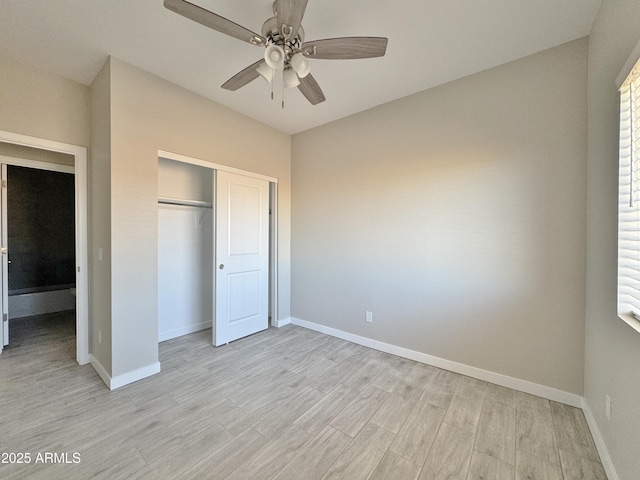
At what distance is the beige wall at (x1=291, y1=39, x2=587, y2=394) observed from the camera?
2.00 meters

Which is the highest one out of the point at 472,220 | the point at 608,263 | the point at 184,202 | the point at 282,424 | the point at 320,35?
the point at 320,35

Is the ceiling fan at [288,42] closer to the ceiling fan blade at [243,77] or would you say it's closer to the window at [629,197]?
the ceiling fan blade at [243,77]

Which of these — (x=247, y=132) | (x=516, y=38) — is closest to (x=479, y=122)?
(x=516, y=38)

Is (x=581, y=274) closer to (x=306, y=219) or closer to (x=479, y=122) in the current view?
(x=479, y=122)

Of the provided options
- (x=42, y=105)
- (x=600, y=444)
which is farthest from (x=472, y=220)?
(x=42, y=105)

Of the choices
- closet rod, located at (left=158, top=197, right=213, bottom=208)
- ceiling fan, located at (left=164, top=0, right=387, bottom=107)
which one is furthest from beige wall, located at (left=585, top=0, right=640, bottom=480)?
closet rod, located at (left=158, top=197, right=213, bottom=208)

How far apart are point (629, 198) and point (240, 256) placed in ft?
10.7

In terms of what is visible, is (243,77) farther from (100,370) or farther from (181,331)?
(181,331)

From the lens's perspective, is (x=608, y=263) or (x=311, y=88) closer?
(x=608, y=263)

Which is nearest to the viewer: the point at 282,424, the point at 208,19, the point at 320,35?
the point at 208,19

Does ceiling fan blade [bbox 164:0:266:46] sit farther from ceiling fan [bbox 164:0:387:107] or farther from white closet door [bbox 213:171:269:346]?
white closet door [bbox 213:171:269:346]

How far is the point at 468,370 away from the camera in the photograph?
242 centimetres

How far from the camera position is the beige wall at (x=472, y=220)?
200 centimetres

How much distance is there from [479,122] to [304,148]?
2177 mm
